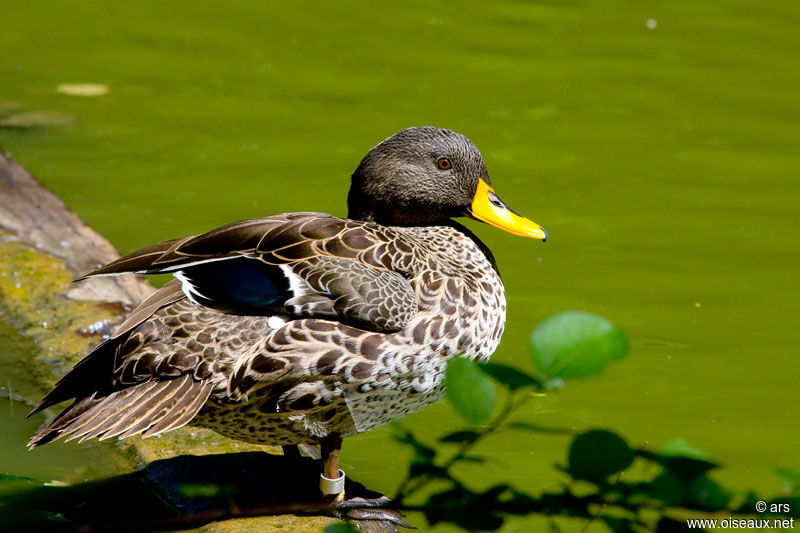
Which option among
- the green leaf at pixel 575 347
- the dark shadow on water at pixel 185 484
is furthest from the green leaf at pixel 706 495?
the dark shadow on water at pixel 185 484

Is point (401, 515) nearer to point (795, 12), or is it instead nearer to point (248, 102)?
point (248, 102)

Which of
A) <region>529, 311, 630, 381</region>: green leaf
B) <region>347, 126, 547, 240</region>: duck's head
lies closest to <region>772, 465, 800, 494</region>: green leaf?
<region>529, 311, 630, 381</region>: green leaf

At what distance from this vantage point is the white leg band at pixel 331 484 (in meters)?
3.62

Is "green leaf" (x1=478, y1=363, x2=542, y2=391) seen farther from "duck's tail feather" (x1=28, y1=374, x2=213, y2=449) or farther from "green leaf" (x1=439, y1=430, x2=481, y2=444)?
"duck's tail feather" (x1=28, y1=374, x2=213, y2=449)

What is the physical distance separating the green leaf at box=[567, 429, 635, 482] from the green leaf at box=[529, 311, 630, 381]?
0.24 feet

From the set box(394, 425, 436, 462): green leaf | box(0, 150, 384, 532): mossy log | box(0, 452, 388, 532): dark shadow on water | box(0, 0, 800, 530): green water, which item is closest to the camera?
box(394, 425, 436, 462): green leaf

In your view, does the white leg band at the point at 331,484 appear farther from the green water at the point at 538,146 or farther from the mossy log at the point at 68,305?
the green water at the point at 538,146

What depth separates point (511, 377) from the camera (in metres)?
1.12

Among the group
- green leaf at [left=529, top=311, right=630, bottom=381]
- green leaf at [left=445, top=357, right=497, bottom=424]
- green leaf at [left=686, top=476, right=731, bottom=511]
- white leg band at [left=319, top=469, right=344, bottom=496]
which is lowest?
white leg band at [left=319, top=469, right=344, bottom=496]

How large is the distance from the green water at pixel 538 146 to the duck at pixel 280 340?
0.71m

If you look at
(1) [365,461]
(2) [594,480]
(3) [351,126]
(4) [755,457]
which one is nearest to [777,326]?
(4) [755,457]

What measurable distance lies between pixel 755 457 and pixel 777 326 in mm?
1173

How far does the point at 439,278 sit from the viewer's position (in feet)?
11.6

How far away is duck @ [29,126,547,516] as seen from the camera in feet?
10.6
